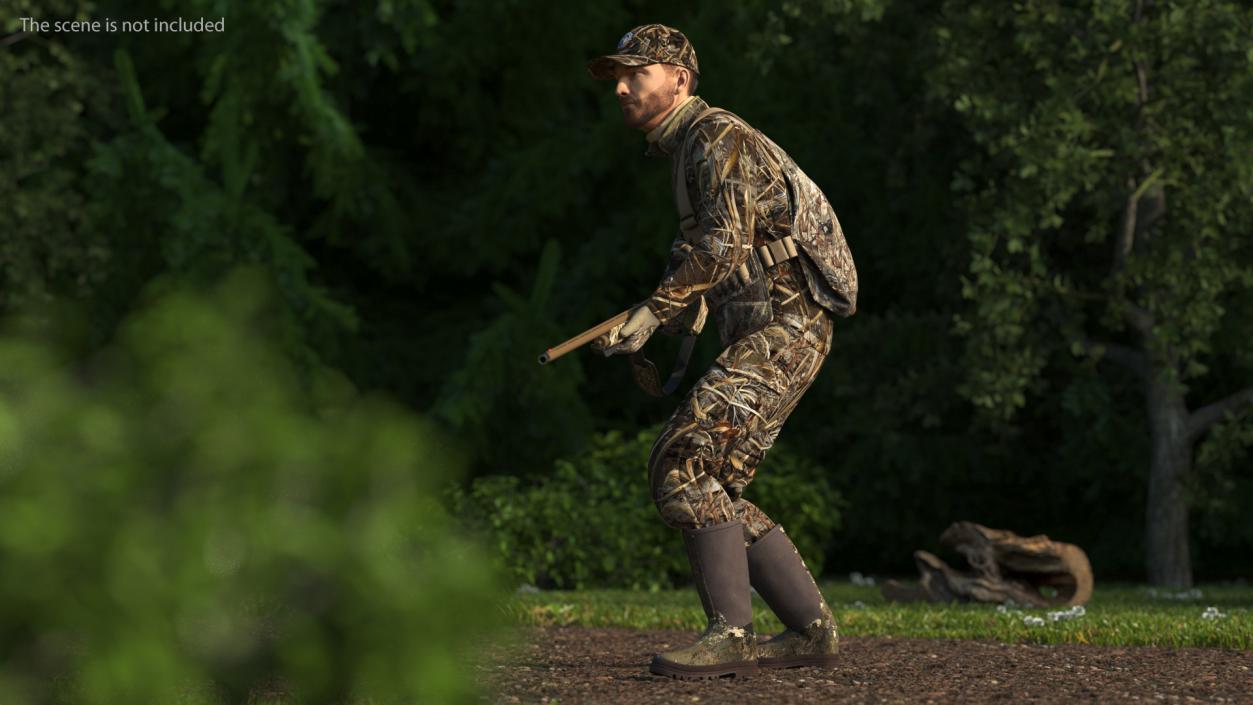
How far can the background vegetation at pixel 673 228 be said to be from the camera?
11.8 metres

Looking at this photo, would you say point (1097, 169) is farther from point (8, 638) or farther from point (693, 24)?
point (8, 638)

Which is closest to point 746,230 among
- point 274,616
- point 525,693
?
point 525,693

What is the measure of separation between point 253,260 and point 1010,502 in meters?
7.54

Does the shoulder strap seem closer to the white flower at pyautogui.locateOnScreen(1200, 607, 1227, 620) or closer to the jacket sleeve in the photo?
the jacket sleeve

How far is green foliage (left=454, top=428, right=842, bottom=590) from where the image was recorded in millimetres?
11797

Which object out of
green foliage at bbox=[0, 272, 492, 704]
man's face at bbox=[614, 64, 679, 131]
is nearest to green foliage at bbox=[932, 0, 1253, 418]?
man's face at bbox=[614, 64, 679, 131]

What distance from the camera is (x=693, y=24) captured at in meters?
15.0

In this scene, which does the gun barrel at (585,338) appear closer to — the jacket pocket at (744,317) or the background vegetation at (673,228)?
the jacket pocket at (744,317)

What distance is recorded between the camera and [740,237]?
16.8ft

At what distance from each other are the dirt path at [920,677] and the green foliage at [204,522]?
238 centimetres

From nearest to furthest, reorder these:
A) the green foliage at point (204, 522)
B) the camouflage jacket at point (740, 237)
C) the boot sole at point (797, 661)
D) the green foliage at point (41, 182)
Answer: the green foliage at point (204, 522), the camouflage jacket at point (740, 237), the boot sole at point (797, 661), the green foliage at point (41, 182)

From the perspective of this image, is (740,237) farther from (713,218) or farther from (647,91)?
(647,91)

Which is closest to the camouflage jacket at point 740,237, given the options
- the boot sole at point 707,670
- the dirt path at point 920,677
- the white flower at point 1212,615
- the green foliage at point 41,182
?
the boot sole at point 707,670

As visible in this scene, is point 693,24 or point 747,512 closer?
point 747,512
